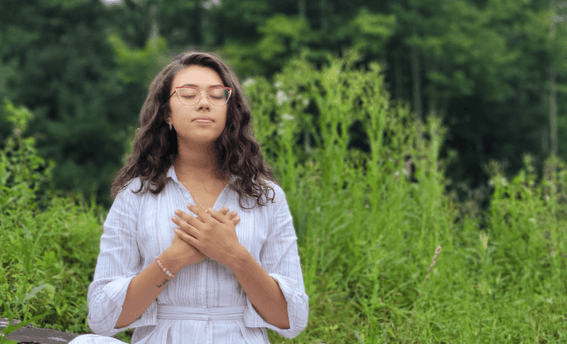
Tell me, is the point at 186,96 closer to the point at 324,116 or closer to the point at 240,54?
the point at 324,116

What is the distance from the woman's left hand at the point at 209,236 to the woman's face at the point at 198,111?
0.95 ft

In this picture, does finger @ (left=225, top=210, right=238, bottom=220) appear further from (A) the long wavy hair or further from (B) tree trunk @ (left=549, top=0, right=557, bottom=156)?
(B) tree trunk @ (left=549, top=0, right=557, bottom=156)

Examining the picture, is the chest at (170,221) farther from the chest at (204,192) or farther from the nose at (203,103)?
the nose at (203,103)

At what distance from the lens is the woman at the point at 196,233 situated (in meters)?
1.71

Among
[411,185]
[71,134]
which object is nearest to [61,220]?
[411,185]

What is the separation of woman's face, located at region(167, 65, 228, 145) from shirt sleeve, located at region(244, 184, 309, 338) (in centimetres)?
36

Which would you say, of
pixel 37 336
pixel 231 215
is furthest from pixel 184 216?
pixel 37 336

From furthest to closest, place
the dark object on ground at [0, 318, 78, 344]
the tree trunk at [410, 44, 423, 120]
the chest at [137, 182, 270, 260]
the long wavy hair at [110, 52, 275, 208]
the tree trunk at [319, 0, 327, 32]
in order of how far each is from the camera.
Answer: the tree trunk at [410, 44, 423, 120]
the tree trunk at [319, 0, 327, 32]
the dark object on ground at [0, 318, 78, 344]
the long wavy hair at [110, 52, 275, 208]
the chest at [137, 182, 270, 260]

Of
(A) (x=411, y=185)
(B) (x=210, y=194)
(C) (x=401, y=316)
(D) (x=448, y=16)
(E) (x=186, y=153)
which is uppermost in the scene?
(D) (x=448, y=16)

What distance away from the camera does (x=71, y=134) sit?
16.0 meters

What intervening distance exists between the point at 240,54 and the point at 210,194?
15071 millimetres

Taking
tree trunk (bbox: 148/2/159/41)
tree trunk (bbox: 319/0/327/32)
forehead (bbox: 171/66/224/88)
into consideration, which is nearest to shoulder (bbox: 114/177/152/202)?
forehead (bbox: 171/66/224/88)

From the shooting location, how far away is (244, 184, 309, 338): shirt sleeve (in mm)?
1811

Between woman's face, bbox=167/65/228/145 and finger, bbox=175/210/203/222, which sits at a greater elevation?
woman's face, bbox=167/65/228/145
